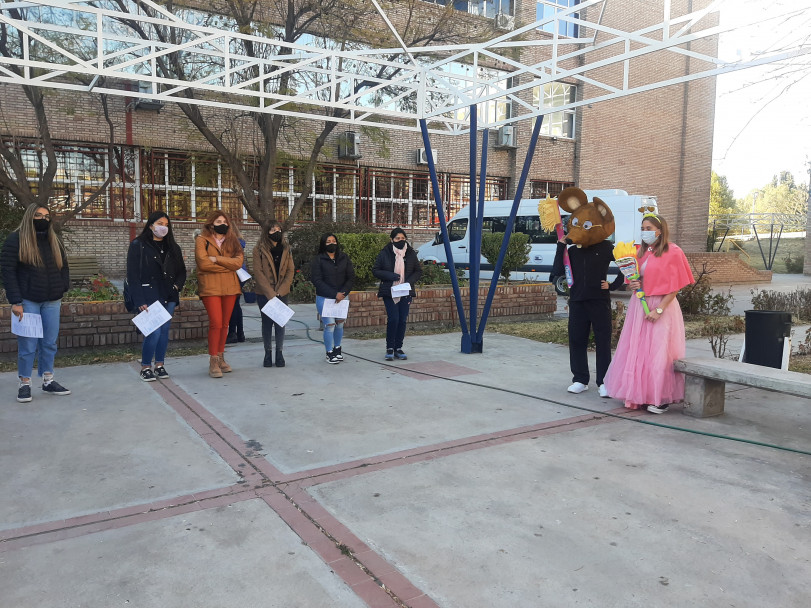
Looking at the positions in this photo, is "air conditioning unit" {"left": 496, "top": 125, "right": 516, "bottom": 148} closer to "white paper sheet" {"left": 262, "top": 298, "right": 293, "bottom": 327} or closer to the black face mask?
"white paper sheet" {"left": 262, "top": 298, "right": 293, "bottom": 327}

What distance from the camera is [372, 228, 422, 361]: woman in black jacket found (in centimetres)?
796

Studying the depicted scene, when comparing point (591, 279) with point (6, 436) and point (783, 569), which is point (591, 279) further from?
point (6, 436)

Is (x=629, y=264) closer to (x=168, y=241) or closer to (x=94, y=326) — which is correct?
(x=168, y=241)

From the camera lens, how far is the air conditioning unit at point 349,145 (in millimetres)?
20531

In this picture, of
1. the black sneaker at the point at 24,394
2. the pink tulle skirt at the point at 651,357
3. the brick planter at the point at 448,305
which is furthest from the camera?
the brick planter at the point at 448,305

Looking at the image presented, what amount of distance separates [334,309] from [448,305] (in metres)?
3.56

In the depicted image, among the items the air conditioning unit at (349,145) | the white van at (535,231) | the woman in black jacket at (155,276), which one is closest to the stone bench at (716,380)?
the woman in black jacket at (155,276)

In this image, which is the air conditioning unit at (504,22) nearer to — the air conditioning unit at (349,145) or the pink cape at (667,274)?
the air conditioning unit at (349,145)

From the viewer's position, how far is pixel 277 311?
7.41 metres

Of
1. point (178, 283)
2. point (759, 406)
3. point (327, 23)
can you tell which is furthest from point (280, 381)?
point (327, 23)

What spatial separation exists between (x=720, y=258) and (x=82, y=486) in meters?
24.4

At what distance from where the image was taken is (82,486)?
3.91 meters

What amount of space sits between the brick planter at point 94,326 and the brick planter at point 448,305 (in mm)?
2727

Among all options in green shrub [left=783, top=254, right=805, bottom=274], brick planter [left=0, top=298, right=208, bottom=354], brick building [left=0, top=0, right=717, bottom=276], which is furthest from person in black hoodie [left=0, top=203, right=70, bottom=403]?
green shrub [left=783, top=254, right=805, bottom=274]
